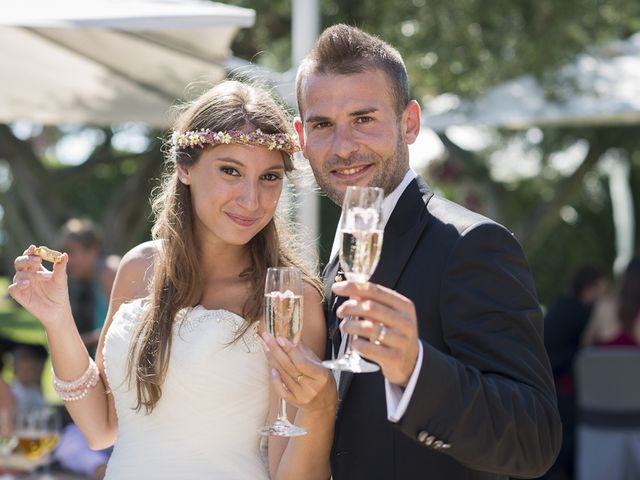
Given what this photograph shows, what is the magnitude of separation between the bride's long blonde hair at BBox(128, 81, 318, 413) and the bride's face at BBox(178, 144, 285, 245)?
75 millimetres

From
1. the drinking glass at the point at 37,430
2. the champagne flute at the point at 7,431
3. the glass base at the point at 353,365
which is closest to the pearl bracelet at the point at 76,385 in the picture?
the glass base at the point at 353,365

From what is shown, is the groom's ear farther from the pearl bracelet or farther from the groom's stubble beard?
the pearl bracelet

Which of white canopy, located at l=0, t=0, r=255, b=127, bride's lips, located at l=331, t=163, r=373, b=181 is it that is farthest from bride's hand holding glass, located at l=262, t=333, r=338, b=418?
white canopy, located at l=0, t=0, r=255, b=127

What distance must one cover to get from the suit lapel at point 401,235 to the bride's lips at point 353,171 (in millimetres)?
134

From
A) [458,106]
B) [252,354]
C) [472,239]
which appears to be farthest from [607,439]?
[472,239]

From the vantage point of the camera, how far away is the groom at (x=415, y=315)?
7.17 feet

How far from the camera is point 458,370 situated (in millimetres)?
2236

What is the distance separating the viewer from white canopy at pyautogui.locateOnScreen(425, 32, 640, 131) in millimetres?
7680

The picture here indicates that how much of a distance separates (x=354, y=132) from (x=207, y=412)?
3.48ft

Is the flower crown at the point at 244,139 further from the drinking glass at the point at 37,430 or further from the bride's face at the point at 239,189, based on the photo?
the drinking glass at the point at 37,430

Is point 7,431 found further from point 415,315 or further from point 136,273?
point 415,315

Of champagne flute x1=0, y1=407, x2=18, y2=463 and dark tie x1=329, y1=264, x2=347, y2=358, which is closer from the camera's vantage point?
dark tie x1=329, y1=264, x2=347, y2=358

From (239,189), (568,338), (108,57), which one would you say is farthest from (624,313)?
(239,189)

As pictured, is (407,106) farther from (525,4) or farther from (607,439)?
(525,4)
